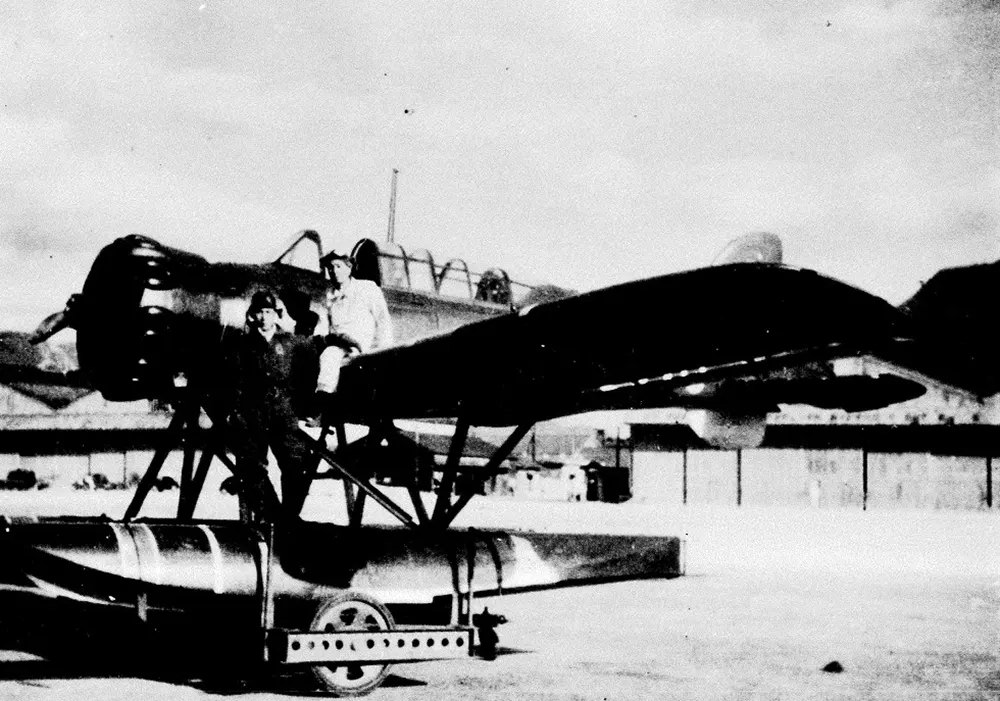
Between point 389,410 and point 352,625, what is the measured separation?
2.35m

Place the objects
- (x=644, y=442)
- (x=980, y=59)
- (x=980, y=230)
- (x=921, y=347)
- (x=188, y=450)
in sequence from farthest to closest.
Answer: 1. (x=644, y=442)
2. (x=980, y=230)
3. (x=188, y=450)
4. (x=980, y=59)
5. (x=921, y=347)

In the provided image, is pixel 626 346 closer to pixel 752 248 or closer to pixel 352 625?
pixel 352 625

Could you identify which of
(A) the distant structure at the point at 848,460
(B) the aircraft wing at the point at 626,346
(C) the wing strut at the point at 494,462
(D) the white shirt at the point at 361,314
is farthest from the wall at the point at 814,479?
(C) the wing strut at the point at 494,462

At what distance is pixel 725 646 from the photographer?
697 cm

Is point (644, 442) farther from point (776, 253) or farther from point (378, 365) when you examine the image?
point (378, 365)

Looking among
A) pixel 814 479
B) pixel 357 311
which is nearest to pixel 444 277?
pixel 357 311

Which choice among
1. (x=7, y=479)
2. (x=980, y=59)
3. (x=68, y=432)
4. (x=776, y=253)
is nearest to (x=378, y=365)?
(x=980, y=59)

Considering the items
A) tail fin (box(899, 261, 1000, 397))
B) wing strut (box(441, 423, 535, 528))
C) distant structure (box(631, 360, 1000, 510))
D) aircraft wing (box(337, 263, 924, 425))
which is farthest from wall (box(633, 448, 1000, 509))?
wing strut (box(441, 423, 535, 528))

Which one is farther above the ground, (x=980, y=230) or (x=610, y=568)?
(x=980, y=230)

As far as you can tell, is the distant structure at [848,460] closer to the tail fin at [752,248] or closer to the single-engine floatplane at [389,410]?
the tail fin at [752,248]

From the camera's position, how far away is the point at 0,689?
5371mm

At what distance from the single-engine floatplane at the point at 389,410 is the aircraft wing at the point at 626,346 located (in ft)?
0.05

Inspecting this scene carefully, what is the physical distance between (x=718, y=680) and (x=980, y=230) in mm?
5052

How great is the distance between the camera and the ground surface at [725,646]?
5.51 meters
